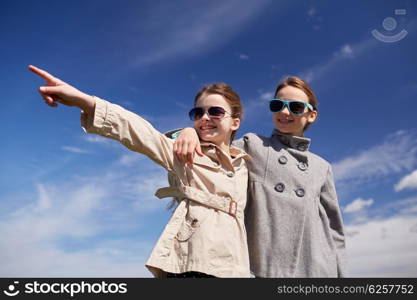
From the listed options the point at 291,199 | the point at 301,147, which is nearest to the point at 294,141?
the point at 301,147

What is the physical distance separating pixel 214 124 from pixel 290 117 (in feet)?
3.73

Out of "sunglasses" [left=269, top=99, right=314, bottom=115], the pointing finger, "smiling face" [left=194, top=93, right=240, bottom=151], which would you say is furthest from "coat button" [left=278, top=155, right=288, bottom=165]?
the pointing finger

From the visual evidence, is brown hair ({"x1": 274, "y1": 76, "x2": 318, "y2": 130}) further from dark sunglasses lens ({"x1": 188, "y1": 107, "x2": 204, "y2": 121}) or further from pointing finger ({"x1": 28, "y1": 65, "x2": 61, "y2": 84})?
pointing finger ({"x1": 28, "y1": 65, "x2": 61, "y2": 84})

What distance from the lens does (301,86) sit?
19.1 ft

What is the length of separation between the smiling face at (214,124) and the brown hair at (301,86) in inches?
39.0

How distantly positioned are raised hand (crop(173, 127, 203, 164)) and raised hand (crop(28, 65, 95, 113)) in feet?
3.40

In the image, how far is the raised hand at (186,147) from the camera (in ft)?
14.6

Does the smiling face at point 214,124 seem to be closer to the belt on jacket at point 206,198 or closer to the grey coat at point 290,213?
the grey coat at point 290,213

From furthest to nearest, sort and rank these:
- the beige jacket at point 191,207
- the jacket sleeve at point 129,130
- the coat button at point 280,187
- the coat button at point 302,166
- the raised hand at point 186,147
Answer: the coat button at point 302,166
the coat button at point 280,187
the raised hand at point 186,147
the beige jacket at point 191,207
the jacket sleeve at point 129,130

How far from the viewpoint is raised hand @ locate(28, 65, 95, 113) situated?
3.73 meters

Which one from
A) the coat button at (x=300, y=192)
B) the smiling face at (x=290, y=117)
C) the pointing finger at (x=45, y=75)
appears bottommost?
the coat button at (x=300, y=192)

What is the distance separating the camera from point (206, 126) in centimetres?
504

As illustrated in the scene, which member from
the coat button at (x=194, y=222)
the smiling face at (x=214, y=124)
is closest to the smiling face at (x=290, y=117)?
the smiling face at (x=214, y=124)

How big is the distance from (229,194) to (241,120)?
3.80 feet
